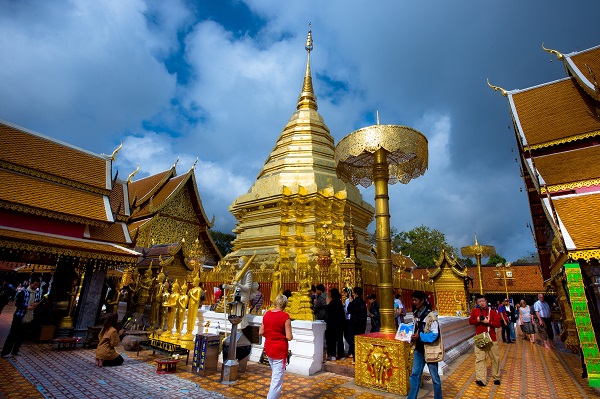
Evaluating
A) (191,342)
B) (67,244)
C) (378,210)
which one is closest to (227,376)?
(191,342)

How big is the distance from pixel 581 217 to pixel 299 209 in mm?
7841

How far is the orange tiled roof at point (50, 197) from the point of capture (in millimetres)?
7973

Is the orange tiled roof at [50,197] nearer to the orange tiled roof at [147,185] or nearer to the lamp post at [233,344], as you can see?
the lamp post at [233,344]

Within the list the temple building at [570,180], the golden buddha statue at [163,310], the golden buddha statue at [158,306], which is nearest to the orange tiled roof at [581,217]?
the temple building at [570,180]

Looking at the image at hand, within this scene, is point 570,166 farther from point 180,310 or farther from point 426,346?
point 180,310

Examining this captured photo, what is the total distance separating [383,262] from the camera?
4.87 metres

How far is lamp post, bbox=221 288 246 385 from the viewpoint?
4922mm

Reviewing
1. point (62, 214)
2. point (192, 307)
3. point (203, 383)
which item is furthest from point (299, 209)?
point (203, 383)

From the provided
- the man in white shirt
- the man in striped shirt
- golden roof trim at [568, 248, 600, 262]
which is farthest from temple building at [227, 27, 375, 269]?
the man in striped shirt

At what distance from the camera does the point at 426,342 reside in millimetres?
3793

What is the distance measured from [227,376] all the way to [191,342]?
2.93 meters

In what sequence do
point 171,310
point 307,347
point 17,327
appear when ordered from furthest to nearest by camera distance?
point 171,310 < point 17,327 < point 307,347

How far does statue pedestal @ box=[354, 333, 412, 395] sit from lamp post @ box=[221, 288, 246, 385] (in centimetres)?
183

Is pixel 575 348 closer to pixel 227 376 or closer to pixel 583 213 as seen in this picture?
pixel 583 213
